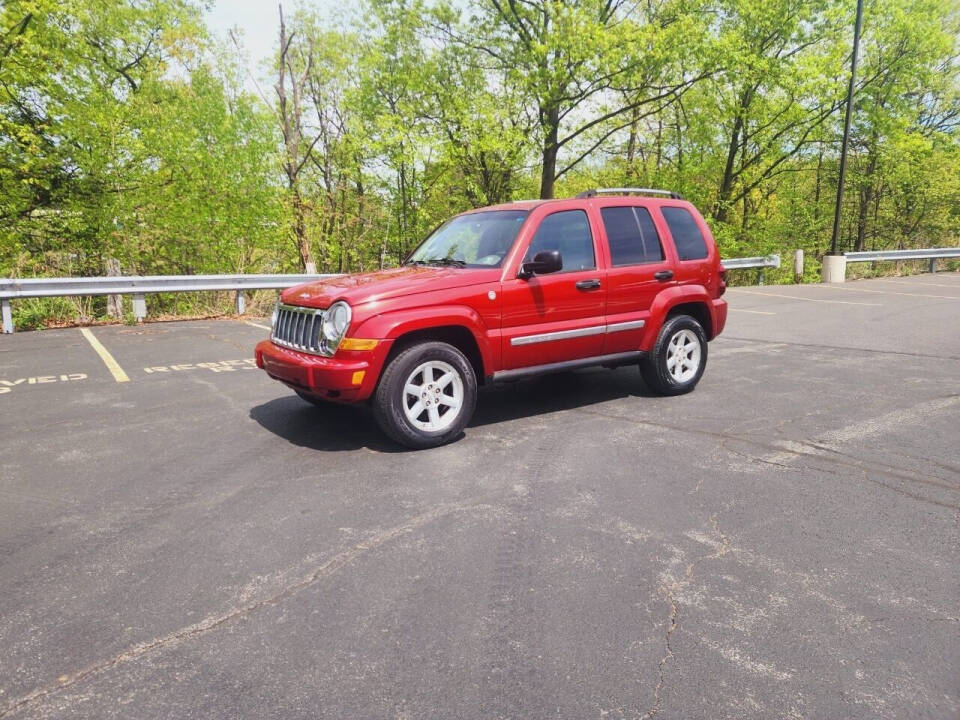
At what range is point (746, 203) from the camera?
107 feet

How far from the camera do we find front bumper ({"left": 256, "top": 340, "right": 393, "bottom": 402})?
4.64m

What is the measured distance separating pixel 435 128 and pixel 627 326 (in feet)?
65.7

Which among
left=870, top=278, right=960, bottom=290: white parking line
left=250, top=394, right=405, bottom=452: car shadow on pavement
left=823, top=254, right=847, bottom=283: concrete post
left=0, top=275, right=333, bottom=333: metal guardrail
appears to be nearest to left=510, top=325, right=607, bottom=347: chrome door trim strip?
left=250, top=394, right=405, bottom=452: car shadow on pavement

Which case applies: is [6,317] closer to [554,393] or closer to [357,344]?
[357,344]

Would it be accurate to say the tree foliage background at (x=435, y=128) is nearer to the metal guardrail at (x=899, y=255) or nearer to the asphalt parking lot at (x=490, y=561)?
the metal guardrail at (x=899, y=255)

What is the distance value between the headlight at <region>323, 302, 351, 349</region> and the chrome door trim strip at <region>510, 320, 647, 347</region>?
139cm

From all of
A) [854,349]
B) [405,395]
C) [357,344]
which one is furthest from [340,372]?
[854,349]

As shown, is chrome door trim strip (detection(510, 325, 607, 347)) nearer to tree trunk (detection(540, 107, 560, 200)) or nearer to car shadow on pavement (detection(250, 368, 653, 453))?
car shadow on pavement (detection(250, 368, 653, 453))

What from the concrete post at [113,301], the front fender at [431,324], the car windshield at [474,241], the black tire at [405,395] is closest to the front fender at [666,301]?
the car windshield at [474,241]

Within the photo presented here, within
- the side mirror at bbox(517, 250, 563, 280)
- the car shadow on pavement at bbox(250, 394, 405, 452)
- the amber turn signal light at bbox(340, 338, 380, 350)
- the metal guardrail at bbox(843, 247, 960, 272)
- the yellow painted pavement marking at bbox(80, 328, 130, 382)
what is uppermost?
the metal guardrail at bbox(843, 247, 960, 272)

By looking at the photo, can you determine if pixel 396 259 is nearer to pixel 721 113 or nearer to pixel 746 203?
pixel 721 113

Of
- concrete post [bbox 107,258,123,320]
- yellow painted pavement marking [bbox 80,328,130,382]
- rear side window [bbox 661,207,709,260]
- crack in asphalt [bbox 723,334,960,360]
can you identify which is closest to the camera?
rear side window [bbox 661,207,709,260]

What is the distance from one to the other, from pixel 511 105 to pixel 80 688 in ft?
76.7

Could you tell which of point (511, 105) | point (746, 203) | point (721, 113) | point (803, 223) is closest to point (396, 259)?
point (511, 105)
